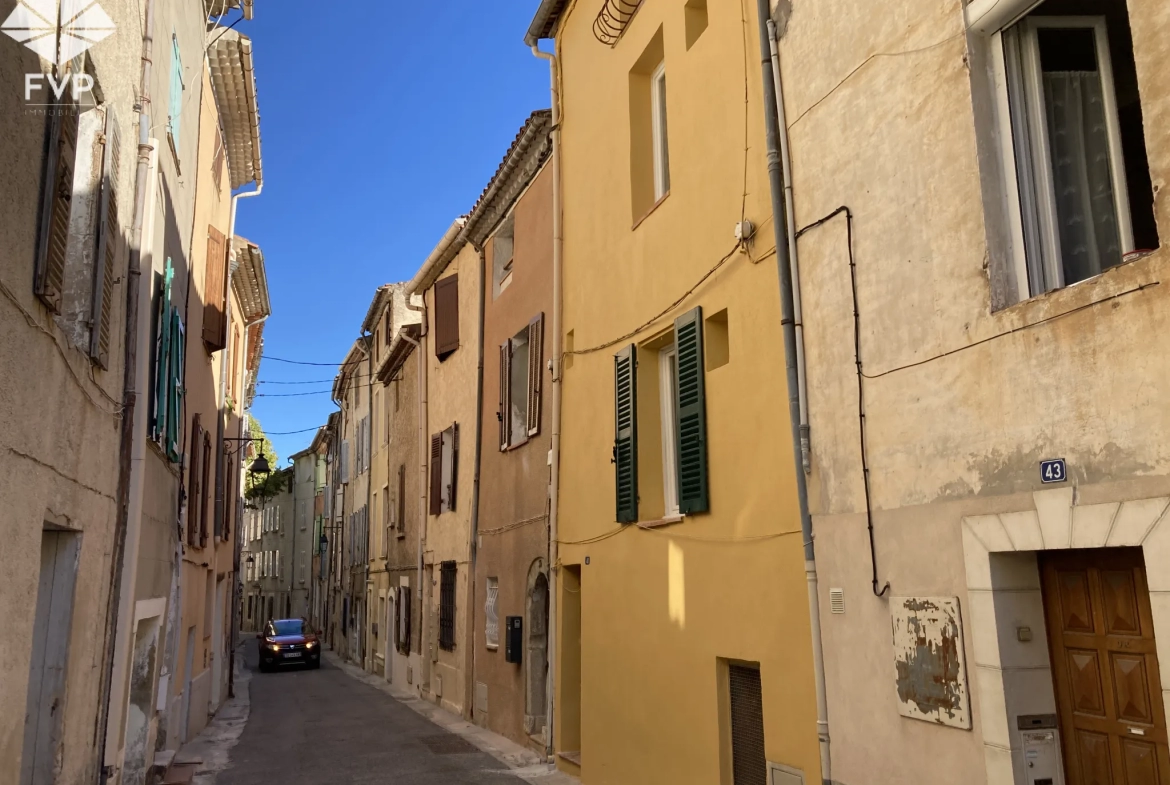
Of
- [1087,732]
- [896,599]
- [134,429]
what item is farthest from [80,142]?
[1087,732]

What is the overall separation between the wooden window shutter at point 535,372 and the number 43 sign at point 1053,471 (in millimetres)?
8432

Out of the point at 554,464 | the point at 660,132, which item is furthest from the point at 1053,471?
the point at 554,464

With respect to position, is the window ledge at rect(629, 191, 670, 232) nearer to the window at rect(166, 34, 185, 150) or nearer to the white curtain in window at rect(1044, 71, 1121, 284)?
the white curtain in window at rect(1044, 71, 1121, 284)

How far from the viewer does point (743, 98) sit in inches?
290

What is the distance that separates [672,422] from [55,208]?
5.50m

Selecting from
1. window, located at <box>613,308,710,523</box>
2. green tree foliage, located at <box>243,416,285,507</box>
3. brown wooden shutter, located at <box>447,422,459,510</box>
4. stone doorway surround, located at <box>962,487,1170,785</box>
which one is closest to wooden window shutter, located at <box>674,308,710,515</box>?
window, located at <box>613,308,710,523</box>

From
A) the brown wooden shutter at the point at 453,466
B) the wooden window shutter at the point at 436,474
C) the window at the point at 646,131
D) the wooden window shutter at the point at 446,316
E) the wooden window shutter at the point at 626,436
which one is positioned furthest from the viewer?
the wooden window shutter at the point at 436,474

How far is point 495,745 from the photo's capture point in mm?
13117

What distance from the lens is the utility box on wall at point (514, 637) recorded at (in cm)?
1273

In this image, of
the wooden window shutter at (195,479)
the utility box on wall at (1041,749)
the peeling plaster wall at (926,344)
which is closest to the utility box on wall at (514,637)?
the wooden window shutter at (195,479)

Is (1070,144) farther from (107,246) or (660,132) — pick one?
(107,246)

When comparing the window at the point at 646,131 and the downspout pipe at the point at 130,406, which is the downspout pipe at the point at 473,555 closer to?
the window at the point at 646,131

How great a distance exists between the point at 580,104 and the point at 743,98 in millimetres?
4229

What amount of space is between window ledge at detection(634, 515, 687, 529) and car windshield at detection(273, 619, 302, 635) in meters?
25.5
